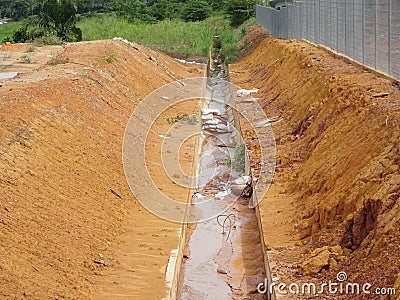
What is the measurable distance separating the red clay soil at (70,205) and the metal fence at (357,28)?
5054 mm

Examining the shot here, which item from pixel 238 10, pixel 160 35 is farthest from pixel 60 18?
pixel 238 10

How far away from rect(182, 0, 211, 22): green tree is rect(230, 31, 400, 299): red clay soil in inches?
1813

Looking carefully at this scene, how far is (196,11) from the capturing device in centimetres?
6253

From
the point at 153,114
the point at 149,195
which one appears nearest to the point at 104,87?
the point at 153,114

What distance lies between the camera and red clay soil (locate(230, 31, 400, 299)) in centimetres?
789

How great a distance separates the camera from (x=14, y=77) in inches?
696

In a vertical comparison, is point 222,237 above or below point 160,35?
below

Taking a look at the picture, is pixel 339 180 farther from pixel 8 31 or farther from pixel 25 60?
pixel 8 31

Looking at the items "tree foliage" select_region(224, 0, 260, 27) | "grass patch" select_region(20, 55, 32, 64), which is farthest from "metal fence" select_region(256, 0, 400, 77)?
"tree foliage" select_region(224, 0, 260, 27)

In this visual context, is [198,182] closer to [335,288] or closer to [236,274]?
[236,274]

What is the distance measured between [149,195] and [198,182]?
2.85 m
